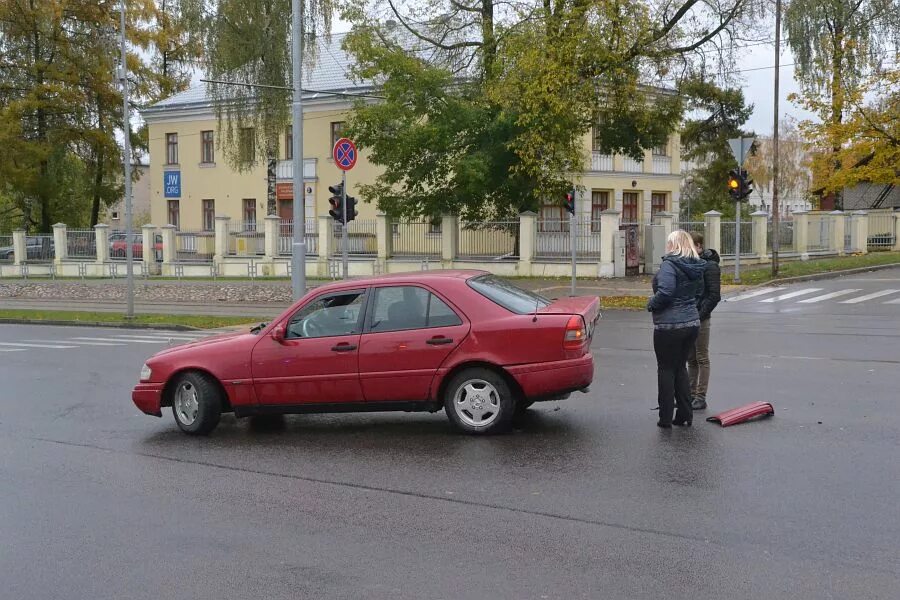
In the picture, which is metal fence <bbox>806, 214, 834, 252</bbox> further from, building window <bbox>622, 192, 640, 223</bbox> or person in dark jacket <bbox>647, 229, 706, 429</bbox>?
person in dark jacket <bbox>647, 229, 706, 429</bbox>

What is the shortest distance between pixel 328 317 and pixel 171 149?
49.3m

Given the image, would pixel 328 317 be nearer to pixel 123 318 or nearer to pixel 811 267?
pixel 123 318

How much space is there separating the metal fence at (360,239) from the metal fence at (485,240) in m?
3.62

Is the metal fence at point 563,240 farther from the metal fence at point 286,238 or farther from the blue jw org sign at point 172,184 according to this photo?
the blue jw org sign at point 172,184

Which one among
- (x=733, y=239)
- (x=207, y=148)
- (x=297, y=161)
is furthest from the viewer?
(x=207, y=148)

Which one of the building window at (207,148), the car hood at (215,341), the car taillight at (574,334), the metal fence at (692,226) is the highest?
the building window at (207,148)

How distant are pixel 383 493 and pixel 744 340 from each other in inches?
409

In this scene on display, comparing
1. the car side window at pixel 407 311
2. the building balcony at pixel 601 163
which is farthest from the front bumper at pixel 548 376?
the building balcony at pixel 601 163

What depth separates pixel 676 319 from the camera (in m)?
9.01

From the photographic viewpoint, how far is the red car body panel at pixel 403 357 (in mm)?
8758

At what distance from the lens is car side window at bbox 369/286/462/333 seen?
902 cm

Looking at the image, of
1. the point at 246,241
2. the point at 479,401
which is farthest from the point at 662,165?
the point at 479,401

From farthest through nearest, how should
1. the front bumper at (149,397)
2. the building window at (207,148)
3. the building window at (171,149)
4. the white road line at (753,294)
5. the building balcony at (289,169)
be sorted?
the building window at (171,149) → the building window at (207,148) → the building balcony at (289,169) → the white road line at (753,294) → the front bumper at (149,397)

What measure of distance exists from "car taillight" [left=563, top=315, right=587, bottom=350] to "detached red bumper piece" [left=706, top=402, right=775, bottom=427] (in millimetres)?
1595
